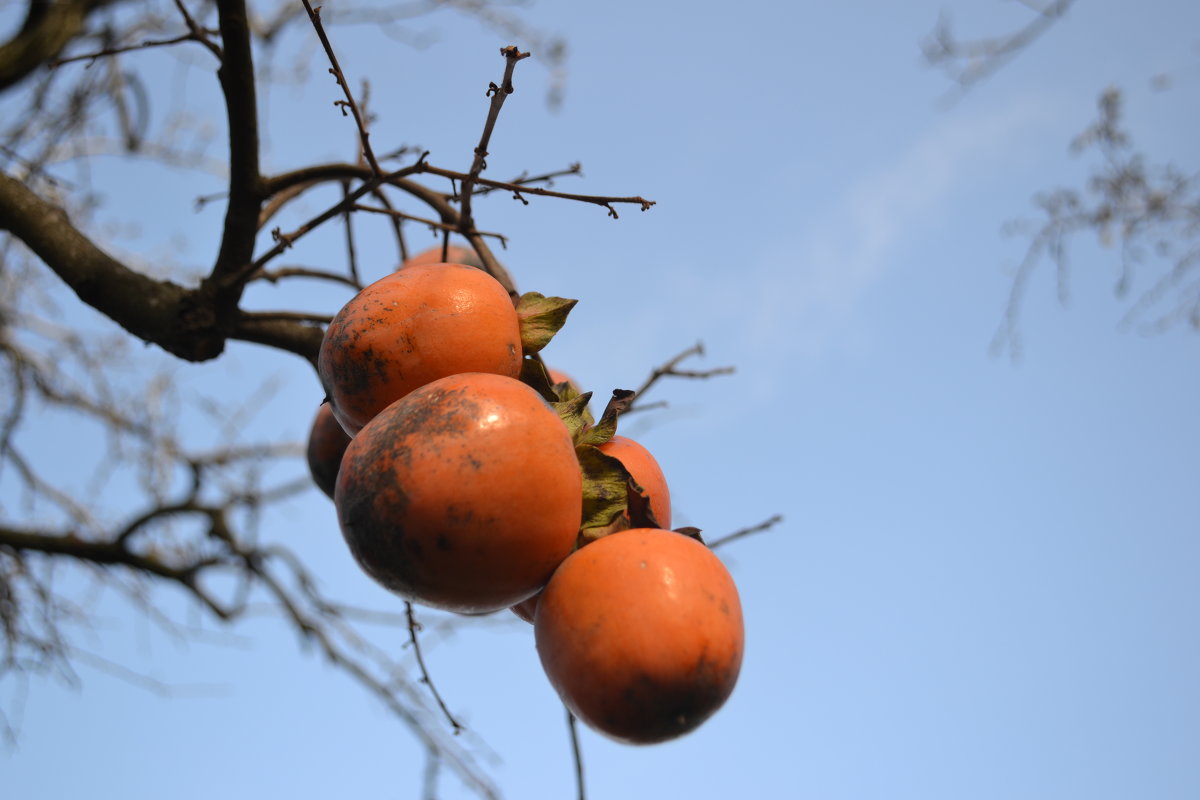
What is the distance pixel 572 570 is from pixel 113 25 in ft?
9.26

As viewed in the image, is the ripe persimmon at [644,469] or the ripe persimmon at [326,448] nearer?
the ripe persimmon at [644,469]

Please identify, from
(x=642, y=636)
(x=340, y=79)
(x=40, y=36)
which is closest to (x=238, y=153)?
(x=340, y=79)

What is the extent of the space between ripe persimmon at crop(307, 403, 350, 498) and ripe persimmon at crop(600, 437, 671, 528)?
0.73m

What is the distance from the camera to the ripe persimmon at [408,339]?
1.37m

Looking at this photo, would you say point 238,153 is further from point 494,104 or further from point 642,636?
point 642,636

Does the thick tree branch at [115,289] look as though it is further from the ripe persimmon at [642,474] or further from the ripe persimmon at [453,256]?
the ripe persimmon at [642,474]

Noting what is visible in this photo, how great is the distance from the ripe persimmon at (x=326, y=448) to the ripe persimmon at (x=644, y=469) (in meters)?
0.73

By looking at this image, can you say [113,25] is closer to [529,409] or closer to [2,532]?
[2,532]

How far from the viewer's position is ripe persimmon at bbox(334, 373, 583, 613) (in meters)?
1.18

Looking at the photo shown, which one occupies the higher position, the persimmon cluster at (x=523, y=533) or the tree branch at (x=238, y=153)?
the tree branch at (x=238, y=153)

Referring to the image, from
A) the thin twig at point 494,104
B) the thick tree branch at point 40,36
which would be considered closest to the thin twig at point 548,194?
the thin twig at point 494,104

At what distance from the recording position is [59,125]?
3.62m

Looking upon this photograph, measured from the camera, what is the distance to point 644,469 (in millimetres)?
1432

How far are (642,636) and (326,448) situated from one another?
1.04 metres
